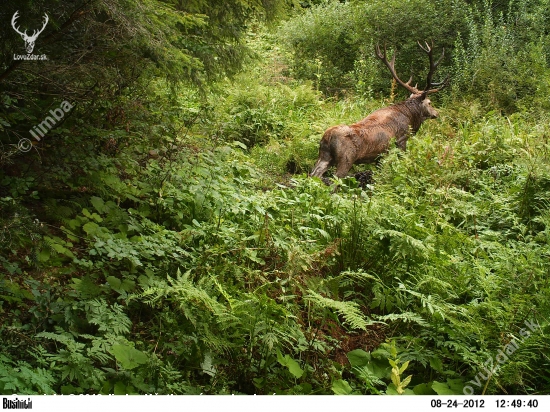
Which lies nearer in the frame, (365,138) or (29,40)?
(29,40)

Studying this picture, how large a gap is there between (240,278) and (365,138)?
182 inches

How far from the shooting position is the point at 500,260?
16.9ft

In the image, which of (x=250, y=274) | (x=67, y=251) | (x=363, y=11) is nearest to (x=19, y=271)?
(x=67, y=251)

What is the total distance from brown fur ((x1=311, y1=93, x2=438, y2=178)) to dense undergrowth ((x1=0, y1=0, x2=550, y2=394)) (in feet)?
4.48

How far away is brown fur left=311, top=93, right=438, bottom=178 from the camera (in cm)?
838

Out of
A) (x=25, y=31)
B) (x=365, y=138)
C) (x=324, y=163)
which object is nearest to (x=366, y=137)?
(x=365, y=138)

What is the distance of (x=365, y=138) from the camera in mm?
8609

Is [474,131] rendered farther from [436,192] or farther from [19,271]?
[19,271]

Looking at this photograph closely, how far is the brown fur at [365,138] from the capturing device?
838 cm
